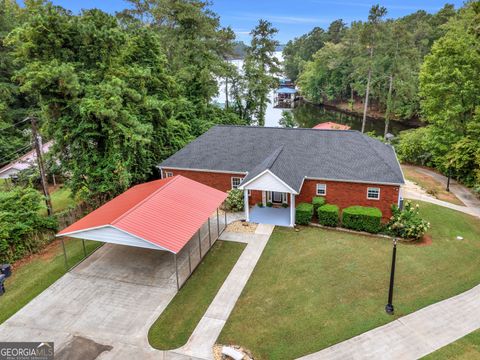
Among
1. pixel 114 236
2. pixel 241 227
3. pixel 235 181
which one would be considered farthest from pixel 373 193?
pixel 114 236

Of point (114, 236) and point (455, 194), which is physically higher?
point (114, 236)

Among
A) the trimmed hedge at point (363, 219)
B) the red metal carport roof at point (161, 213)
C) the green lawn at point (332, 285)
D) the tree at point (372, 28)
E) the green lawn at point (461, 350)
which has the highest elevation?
the tree at point (372, 28)

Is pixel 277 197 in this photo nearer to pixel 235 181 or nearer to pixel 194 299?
pixel 235 181

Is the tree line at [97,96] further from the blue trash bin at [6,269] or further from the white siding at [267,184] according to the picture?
the white siding at [267,184]

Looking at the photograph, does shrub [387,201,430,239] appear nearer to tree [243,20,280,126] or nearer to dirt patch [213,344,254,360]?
dirt patch [213,344,254,360]

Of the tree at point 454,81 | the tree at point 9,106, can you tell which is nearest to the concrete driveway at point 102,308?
the tree at point 9,106

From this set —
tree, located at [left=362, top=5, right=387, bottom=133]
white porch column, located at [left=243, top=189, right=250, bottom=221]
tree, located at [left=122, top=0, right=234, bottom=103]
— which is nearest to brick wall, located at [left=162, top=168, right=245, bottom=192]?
white porch column, located at [left=243, top=189, right=250, bottom=221]
